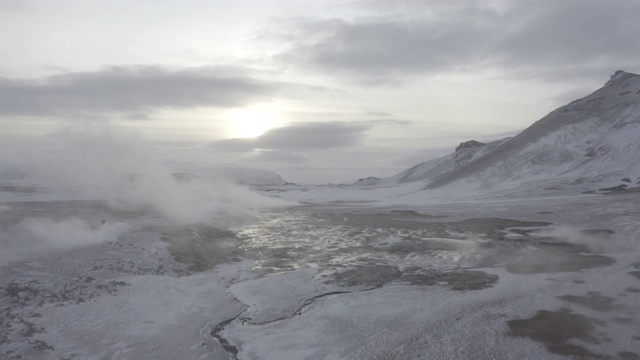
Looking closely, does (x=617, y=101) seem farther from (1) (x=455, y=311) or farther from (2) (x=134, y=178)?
(1) (x=455, y=311)

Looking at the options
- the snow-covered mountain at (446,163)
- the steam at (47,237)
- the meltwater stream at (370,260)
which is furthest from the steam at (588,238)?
the snow-covered mountain at (446,163)

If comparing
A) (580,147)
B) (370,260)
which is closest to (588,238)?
(370,260)

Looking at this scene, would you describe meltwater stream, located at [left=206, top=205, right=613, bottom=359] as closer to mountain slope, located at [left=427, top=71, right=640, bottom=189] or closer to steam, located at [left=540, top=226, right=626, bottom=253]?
steam, located at [left=540, top=226, right=626, bottom=253]

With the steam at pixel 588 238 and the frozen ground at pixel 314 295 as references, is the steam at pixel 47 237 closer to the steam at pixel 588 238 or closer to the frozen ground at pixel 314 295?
the frozen ground at pixel 314 295

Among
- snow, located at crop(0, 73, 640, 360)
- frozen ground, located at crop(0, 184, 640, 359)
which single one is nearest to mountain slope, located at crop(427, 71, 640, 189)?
snow, located at crop(0, 73, 640, 360)

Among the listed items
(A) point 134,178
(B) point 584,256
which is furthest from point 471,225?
(A) point 134,178

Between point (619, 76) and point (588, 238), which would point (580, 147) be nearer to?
point (619, 76)
